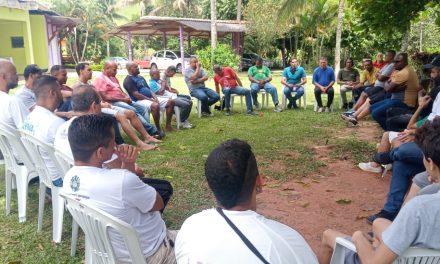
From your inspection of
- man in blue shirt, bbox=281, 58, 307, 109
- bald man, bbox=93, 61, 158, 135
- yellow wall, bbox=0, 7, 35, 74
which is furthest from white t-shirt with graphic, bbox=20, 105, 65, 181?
yellow wall, bbox=0, 7, 35, 74

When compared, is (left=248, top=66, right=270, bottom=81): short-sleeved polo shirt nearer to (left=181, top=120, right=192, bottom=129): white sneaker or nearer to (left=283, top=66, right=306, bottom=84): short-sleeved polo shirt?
(left=283, top=66, right=306, bottom=84): short-sleeved polo shirt

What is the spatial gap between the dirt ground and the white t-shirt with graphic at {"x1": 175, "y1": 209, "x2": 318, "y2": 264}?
5.84ft

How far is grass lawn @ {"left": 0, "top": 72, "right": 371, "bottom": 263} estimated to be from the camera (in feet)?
11.2

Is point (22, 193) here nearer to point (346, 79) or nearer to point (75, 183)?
point (75, 183)

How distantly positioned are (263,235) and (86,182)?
1177mm

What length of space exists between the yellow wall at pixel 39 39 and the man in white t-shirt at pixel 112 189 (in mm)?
21270

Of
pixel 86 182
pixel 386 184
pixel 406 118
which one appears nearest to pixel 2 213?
pixel 86 182

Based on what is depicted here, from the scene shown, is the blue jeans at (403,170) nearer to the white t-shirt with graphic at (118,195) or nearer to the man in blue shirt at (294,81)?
the white t-shirt with graphic at (118,195)

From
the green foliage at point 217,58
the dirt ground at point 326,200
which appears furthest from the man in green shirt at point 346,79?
the green foliage at point 217,58

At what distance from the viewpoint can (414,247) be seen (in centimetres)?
181

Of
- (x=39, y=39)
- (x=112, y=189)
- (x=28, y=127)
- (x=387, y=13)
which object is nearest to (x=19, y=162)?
(x=28, y=127)

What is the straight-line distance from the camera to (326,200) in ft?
13.7

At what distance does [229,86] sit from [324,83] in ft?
7.61

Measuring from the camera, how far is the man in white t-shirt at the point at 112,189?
2189 mm
